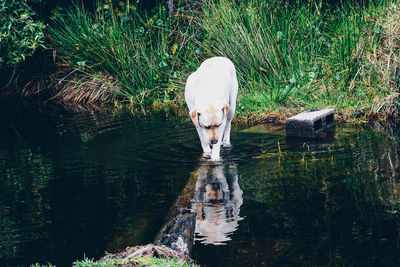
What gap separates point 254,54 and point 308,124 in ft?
9.42

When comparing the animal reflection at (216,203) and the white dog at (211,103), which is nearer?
the animal reflection at (216,203)

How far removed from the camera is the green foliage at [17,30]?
13.1m

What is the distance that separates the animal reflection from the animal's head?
0.40 meters

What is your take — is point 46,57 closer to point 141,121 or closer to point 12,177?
point 141,121

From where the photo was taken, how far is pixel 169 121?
1027 cm

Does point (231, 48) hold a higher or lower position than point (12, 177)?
higher

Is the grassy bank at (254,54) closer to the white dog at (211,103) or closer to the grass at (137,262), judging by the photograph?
the white dog at (211,103)

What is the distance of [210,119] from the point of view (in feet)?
21.0

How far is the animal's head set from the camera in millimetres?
6414

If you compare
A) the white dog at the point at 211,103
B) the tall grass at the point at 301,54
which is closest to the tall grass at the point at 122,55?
the tall grass at the point at 301,54

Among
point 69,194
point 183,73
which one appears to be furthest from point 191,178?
point 183,73

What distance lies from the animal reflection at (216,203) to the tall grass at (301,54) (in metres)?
3.60

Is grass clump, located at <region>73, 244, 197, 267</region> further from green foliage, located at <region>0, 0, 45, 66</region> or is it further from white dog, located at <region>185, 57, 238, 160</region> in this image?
green foliage, located at <region>0, 0, 45, 66</region>

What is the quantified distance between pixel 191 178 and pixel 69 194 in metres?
1.41
